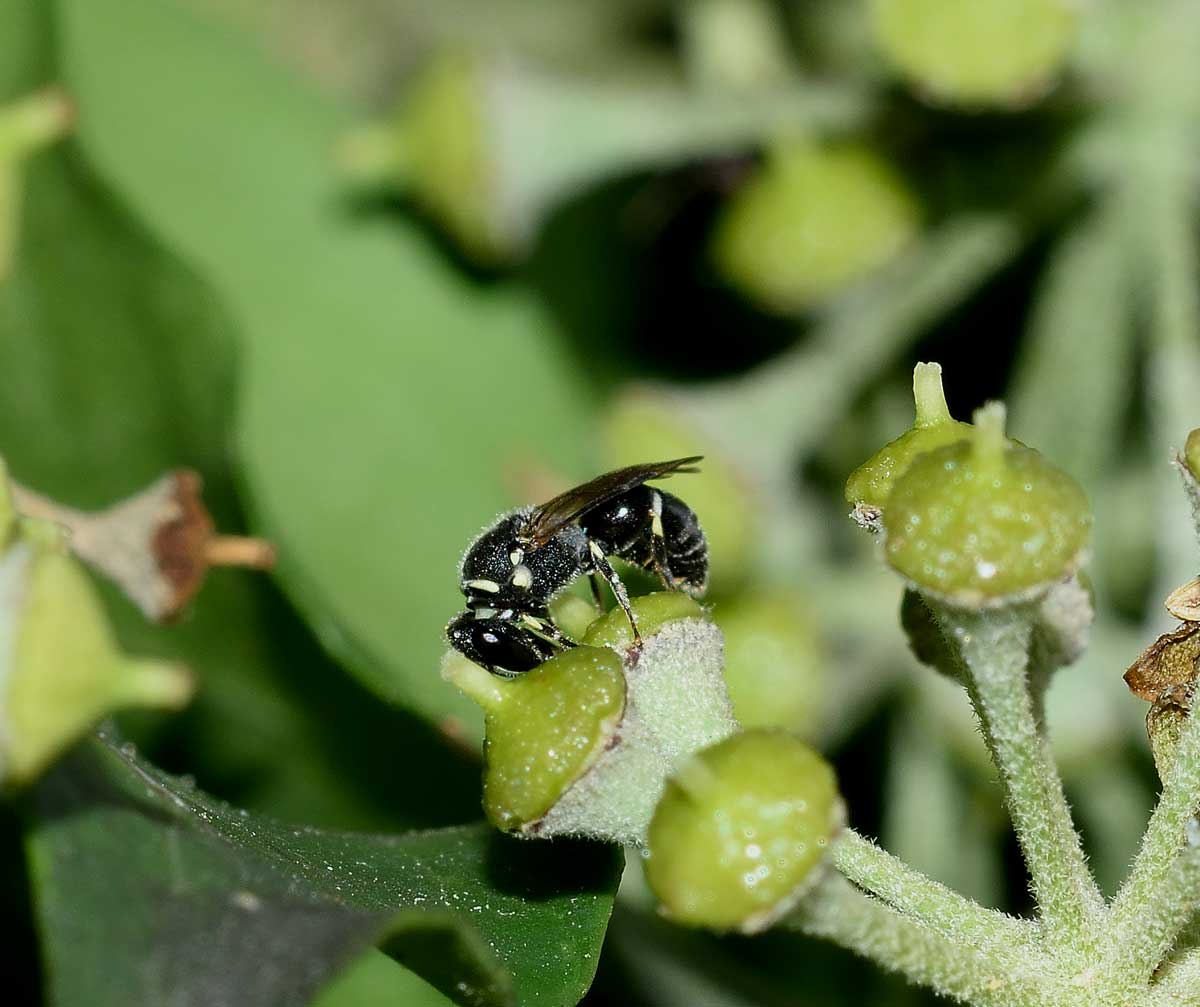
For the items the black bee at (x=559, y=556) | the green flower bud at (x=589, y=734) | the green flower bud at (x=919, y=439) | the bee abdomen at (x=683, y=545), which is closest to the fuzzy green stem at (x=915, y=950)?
the green flower bud at (x=589, y=734)

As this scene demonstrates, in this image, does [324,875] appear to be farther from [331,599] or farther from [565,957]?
[331,599]

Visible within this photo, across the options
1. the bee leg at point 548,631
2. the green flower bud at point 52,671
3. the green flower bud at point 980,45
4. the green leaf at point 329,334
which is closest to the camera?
the green flower bud at point 52,671

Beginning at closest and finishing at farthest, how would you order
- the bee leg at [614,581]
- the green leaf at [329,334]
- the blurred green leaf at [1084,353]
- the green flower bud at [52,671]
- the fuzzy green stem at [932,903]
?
the green flower bud at [52,671]
the fuzzy green stem at [932,903]
the bee leg at [614,581]
the blurred green leaf at [1084,353]
the green leaf at [329,334]

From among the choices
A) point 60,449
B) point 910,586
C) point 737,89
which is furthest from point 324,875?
point 737,89

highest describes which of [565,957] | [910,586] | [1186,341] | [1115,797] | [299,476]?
[910,586]

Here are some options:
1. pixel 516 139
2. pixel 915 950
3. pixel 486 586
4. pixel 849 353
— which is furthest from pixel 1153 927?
pixel 516 139

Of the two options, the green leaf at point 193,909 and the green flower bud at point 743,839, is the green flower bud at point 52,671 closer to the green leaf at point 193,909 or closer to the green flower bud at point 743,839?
the green leaf at point 193,909

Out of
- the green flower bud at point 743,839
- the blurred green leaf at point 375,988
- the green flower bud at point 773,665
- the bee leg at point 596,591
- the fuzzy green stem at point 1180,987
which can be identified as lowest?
the green flower bud at point 773,665
